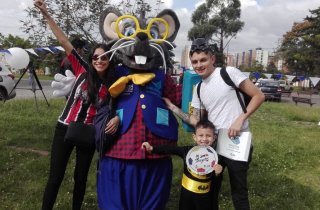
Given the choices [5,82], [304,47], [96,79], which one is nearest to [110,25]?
[96,79]

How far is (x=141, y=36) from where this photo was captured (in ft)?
10.1

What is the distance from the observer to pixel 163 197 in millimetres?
3107

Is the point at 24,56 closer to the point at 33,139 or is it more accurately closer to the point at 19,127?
the point at 19,127

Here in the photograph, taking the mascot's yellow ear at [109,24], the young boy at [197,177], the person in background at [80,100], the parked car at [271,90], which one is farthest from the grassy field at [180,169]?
the parked car at [271,90]

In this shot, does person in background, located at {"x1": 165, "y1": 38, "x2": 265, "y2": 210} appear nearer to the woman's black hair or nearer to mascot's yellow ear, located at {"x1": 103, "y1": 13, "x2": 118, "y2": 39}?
the woman's black hair

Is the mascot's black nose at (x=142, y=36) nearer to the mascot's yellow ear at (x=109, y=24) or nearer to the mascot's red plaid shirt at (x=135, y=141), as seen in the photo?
the mascot's yellow ear at (x=109, y=24)

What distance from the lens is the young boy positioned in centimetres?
282

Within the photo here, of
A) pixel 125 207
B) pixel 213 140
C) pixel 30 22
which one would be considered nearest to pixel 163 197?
pixel 125 207

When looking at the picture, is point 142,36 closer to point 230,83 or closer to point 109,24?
point 109,24

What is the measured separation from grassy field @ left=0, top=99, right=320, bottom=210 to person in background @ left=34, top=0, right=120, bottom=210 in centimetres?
83

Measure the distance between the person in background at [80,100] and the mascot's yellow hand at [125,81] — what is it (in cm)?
13

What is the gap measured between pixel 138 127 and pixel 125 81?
14.5 inches

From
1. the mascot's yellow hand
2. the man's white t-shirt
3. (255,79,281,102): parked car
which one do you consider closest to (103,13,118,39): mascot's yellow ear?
the mascot's yellow hand

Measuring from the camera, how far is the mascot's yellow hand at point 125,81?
2963 millimetres
